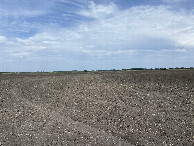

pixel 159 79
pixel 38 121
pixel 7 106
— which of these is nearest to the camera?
pixel 38 121

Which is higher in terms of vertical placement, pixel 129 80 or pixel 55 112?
pixel 129 80

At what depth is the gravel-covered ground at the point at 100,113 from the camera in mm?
14570

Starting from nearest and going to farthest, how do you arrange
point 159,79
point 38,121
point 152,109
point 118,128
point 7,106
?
point 118,128 → point 38,121 → point 152,109 → point 7,106 → point 159,79

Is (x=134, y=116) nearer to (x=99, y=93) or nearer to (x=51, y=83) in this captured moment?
(x=99, y=93)

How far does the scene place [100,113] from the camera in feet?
63.8

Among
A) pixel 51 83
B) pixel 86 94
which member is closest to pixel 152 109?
pixel 86 94

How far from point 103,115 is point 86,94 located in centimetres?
703

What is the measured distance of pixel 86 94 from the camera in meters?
25.6

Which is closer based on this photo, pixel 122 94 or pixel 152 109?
pixel 152 109

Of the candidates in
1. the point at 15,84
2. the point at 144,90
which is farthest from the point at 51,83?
the point at 144,90

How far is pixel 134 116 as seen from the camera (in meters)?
18.3

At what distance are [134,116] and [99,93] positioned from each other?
→ 26.1ft

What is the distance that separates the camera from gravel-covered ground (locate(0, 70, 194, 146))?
1457 cm

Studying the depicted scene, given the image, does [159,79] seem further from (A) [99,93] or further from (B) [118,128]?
(B) [118,128]
